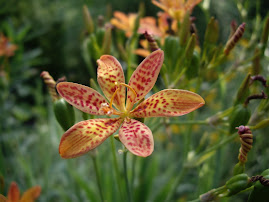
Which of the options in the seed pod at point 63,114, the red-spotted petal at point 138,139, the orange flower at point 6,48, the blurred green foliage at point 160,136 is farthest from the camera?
the orange flower at point 6,48

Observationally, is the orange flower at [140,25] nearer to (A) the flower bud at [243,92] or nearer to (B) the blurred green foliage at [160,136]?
(B) the blurred green foliage at [160,136]

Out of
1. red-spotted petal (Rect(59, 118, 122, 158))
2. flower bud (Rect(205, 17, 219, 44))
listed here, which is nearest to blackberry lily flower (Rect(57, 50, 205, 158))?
red-spotted petal (Rect(59, 118, 122, 158))

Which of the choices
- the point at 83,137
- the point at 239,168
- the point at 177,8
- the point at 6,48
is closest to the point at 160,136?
the point at 6,48

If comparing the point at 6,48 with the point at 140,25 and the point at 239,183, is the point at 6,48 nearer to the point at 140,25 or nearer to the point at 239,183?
the point at 140,25

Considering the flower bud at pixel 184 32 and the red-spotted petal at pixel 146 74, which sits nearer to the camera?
the red-spotted petal at pixel 146 74

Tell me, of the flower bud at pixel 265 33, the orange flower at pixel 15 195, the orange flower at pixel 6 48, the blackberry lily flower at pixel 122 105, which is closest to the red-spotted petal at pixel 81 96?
the blackberry lily flower at pixel 122 105

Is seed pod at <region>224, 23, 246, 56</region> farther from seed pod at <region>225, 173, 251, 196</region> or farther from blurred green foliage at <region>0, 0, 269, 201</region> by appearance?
seed pod at <region>225, 173, 251, 196</region>

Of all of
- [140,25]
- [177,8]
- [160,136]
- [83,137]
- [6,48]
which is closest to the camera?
[83,137]
